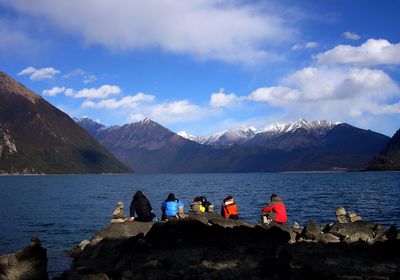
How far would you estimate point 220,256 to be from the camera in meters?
17.3

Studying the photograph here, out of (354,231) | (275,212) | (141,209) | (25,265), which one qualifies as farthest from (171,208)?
(25,265)

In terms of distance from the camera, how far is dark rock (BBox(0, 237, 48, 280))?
17.2 m

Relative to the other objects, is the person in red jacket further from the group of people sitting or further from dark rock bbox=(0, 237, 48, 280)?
dark rock bbox=(0, 237, 48, 280)

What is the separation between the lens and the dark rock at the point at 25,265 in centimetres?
1722

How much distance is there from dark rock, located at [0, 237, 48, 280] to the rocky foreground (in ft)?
0.38

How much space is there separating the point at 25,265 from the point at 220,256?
7460 mm


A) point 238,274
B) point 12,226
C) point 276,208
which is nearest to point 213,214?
point 276,208

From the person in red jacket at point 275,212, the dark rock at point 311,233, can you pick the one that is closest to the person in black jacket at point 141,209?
the person in red jacket at point 275,212

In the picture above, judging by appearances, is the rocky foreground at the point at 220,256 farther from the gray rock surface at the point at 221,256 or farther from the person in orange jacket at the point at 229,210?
the person in orange jacket at the point at 229,210

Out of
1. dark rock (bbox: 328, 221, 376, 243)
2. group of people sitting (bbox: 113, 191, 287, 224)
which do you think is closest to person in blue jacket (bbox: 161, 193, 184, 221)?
group of people sitting (bbox: 113, 191, 287, 224)

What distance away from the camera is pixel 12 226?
153 feet

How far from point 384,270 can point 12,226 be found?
1595 inches

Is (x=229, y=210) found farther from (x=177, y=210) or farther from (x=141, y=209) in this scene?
(x=141, y=209)

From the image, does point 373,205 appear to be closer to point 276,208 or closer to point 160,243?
point 276,208
